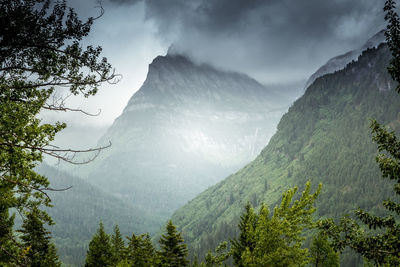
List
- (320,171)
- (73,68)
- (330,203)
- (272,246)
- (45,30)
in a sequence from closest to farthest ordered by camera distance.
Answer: (45,30) < (73,68) < (272,246) < (330,203) < (320,171)

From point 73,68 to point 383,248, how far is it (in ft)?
43.4

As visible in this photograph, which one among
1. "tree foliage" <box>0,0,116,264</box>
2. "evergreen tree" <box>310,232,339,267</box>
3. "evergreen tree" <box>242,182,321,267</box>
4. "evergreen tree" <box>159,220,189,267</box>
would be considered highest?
"tree foliage" <box>0,0,116,264</box>

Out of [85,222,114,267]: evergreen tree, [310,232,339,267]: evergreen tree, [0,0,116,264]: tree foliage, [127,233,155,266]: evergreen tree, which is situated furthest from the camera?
[310,232,339,267]: evergreen tree

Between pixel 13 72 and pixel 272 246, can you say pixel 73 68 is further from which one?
pixel 272 246

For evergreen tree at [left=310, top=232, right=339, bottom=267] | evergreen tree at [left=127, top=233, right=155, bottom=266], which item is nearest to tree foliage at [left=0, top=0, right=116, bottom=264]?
evergreen tree at [left=127, top=233, right=155, bottom=266]

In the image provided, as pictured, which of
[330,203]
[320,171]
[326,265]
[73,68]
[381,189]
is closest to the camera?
[73,68]

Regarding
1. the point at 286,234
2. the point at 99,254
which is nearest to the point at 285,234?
the point at 286,234

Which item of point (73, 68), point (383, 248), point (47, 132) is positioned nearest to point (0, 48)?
point (73, 68)

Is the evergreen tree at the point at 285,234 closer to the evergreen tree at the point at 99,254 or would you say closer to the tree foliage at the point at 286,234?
the tree foliage at the point at 286,234

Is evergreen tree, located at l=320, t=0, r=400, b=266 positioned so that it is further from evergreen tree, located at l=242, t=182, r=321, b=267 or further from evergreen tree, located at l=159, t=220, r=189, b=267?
evergreen tree, located at l=159, t=220, r=189, b=267

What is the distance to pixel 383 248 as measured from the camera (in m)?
8.41

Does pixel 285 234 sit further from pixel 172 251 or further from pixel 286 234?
pixel 172 251

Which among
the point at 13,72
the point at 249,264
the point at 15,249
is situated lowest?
the point at 249,264

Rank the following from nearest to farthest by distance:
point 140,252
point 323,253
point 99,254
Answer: point 140,252, point 99,254, point 323,253
